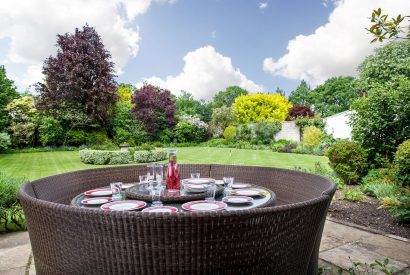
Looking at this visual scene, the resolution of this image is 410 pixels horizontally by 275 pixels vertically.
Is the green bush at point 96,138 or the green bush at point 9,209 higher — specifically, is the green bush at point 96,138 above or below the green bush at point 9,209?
above

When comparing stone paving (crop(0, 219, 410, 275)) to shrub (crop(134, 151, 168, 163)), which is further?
shrub (crop(134, 151, 168, 163))

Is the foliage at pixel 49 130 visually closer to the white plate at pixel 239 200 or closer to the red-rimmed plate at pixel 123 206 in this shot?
the red-rimmed plate at pixel 123 206

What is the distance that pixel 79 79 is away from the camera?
56.6ft

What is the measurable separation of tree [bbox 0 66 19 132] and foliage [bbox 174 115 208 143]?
10.7m

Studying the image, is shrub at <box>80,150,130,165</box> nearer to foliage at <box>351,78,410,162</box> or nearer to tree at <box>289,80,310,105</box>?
foliage at <box>351,78,410,162</box>

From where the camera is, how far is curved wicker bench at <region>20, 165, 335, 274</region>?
1199 millimetres

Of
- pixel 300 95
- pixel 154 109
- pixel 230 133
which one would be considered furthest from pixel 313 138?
pixel 300 95

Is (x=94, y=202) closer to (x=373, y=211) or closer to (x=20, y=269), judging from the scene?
(x=20, y=269)

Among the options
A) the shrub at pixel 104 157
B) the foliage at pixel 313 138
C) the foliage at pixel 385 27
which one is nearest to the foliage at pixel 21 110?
the shrub at pixel 104 157

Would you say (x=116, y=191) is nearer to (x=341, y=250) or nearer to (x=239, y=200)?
(x=239, y=200)

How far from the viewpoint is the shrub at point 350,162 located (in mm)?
6234

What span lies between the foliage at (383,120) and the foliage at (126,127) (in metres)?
15.2

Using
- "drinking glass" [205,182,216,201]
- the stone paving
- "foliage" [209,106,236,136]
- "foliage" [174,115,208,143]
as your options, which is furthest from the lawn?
"foliage" [209,106,236,136]

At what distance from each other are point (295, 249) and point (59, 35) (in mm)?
20342
